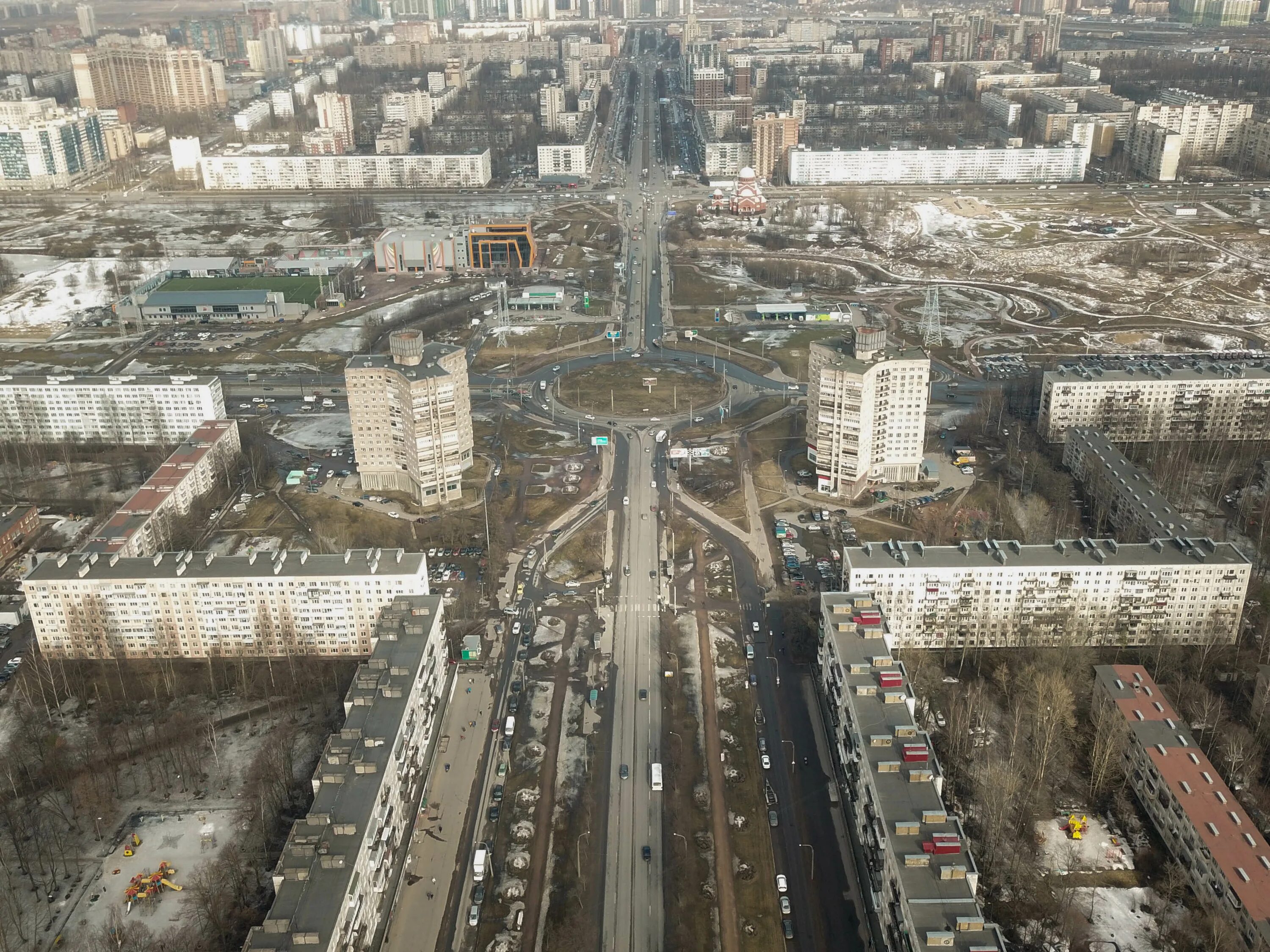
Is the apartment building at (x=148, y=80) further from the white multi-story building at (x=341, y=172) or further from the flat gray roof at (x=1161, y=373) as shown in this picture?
the flat gray roof at (x=1161, y=373)

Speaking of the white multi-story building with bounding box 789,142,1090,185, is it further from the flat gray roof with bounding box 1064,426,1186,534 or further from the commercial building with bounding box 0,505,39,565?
the commercial building with bounding box 0,505,39,565

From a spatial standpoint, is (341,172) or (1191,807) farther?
(341,172)

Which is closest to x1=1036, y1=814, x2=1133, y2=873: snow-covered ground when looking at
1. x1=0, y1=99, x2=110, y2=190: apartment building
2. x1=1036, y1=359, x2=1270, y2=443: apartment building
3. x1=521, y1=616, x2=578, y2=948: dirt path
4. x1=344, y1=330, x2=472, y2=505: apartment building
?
x1=521, y1=616, x2=578, y2=948: dirt path

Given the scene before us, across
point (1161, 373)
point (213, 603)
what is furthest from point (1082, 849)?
point (1161, 373)

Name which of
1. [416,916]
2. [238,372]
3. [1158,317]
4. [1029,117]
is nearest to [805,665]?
[416,916]

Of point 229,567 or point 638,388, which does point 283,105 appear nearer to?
point 638,388

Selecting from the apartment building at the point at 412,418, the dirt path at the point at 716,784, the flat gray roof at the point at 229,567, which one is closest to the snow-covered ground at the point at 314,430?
the apartment building at the point at 412,418

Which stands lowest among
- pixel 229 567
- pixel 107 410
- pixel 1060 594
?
pixel 1060 594
